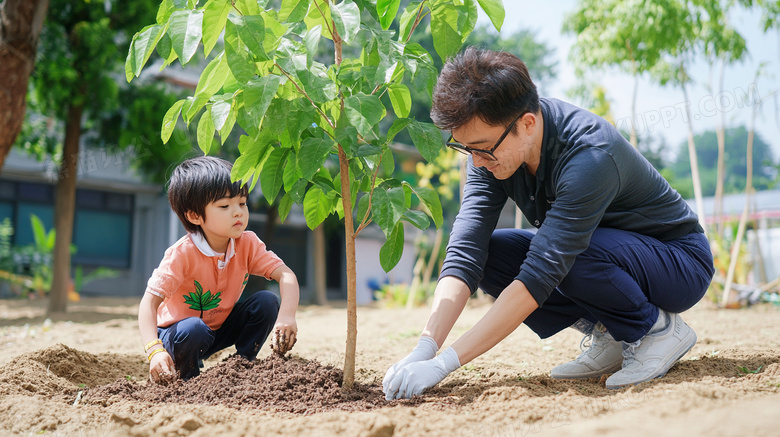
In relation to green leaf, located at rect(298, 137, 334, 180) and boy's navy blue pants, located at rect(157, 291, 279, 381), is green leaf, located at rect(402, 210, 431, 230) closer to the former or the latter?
green leaf, located at rect(298, 137, 334, 180)

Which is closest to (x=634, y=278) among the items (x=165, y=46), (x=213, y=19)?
(x=213, y=19)

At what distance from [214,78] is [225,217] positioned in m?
0.67

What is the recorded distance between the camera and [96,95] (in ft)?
21.1

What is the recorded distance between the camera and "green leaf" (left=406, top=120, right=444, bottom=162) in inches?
71.1

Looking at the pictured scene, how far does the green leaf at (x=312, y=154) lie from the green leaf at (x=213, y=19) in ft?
1.32

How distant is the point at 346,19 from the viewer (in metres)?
1.59

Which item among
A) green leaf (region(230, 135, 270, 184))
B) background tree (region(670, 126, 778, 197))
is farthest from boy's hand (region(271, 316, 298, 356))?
background tree (region(670, 126, 778, 197))

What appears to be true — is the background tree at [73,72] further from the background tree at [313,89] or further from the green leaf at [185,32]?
the green leaf at [185,32]

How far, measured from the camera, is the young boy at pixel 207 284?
2.18 metres

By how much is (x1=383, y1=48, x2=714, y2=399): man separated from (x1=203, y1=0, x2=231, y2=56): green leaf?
0.73m

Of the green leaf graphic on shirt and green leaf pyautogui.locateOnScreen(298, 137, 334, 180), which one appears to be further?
the green leaf graphic on shirt

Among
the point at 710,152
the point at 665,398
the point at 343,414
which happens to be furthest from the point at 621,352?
the point at 710,152

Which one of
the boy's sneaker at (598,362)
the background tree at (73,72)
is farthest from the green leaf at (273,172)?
the background tree at (73,72)

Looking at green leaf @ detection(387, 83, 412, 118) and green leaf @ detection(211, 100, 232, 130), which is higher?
green leaf @ detection(387, 83, 412, 118)
